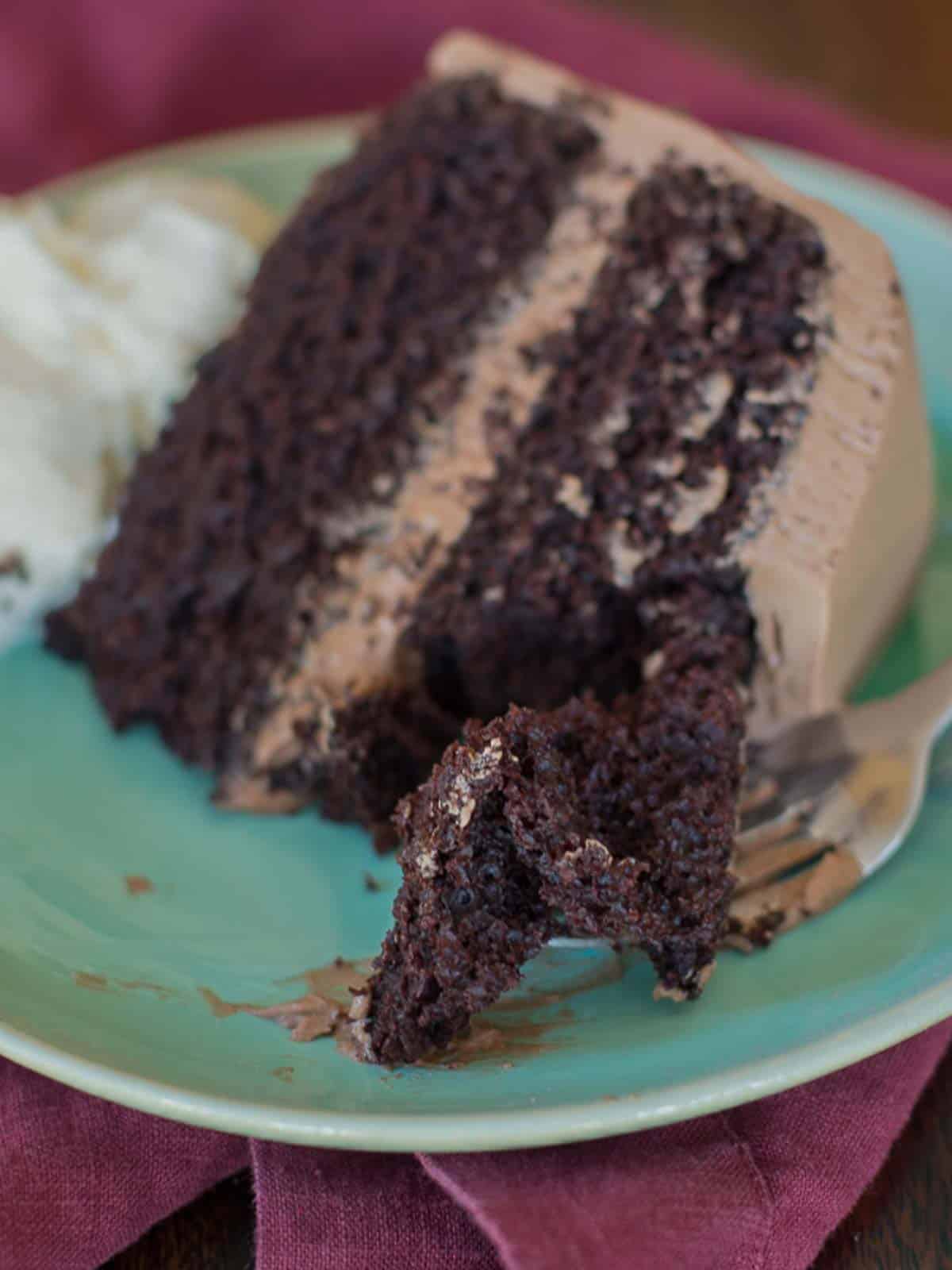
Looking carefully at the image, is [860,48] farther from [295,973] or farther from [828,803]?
[295,973]

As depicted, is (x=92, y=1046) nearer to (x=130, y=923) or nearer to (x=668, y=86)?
(x=130, y=923)

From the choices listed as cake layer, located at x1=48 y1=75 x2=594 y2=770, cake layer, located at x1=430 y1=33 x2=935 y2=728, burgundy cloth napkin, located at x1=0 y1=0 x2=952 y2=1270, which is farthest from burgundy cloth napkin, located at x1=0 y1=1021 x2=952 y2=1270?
cake layer, located at x1=48 y1=75 x2=594 y2=770

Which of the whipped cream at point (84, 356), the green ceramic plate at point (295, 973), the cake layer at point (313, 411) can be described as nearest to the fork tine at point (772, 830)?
the green ceramic plate at point (295, 973)

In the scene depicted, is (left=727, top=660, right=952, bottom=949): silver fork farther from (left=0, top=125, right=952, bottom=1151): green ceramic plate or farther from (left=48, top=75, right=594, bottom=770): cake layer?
(left=48, top=75, right=594, bottom=770): cake layer

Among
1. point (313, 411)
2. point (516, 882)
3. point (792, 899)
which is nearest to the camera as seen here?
point (516, 882)

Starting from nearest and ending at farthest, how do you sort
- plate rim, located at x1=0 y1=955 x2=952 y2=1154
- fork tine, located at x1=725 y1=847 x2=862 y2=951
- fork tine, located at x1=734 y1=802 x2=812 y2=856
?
plate rim, located at x1=0 y1=955 x2=952 y2=1154 < fork tine, located at x1=725 y1=847 x2=862 y2=951 < fork tine, located at x1=734 y1=802 x2=812 y2=856

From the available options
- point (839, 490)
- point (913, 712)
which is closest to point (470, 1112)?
point (913, 712)
